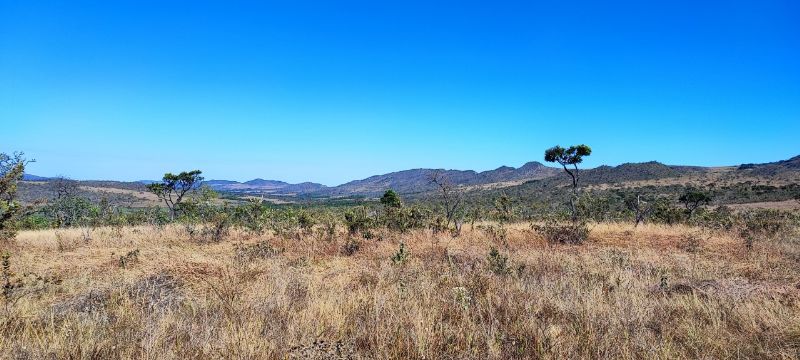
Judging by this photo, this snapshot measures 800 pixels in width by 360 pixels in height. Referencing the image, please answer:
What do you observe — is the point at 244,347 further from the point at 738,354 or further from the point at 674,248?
the point at 674,248

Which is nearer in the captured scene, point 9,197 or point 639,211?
point 9,197

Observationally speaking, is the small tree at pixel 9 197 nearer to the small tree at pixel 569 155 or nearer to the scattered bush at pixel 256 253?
the scattered bush at pixel 256 253

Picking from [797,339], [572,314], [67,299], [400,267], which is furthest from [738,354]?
[67,299]

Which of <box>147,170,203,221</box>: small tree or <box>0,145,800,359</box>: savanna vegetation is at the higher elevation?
<box>147,170,203,221</box>: small tree

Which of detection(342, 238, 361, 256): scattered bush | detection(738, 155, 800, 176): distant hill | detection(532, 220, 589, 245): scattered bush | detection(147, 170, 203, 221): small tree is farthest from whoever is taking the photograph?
detection(738, 155, 800, 176): distant hill

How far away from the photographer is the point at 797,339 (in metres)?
3.76

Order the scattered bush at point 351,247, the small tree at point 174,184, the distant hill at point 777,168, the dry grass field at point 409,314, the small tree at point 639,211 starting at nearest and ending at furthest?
the dry grass field at point 409,314 → the scattered bush at point 351,247 → the small tree at point 639,211 → the small tree at point 174,184 → the distant hill at point 777,168

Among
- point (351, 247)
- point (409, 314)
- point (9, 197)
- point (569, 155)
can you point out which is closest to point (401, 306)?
point (409, 314)

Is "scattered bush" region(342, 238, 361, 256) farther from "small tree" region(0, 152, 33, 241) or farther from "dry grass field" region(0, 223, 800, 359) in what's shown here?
"small tree" region(0, 152, 33, 241)

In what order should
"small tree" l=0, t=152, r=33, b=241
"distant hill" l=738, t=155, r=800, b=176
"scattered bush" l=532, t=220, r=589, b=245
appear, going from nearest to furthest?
"small tree" l=0, t=152, r=33, b=241
"scattered bush" l=532, t=220, r=589, b=245
"distant hill" l=738, t=155, r=800, b=176

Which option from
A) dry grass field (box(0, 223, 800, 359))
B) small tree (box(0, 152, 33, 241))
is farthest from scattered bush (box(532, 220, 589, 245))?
small tree (box(0, 152, 33, 241))

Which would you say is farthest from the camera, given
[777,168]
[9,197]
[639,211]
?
[777,168]

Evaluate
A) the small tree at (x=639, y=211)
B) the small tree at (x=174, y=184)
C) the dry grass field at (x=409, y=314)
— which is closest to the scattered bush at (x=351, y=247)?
the dry grass field at (x=409, y=314)

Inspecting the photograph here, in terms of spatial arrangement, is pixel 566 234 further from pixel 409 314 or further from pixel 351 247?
pixel 409 314
